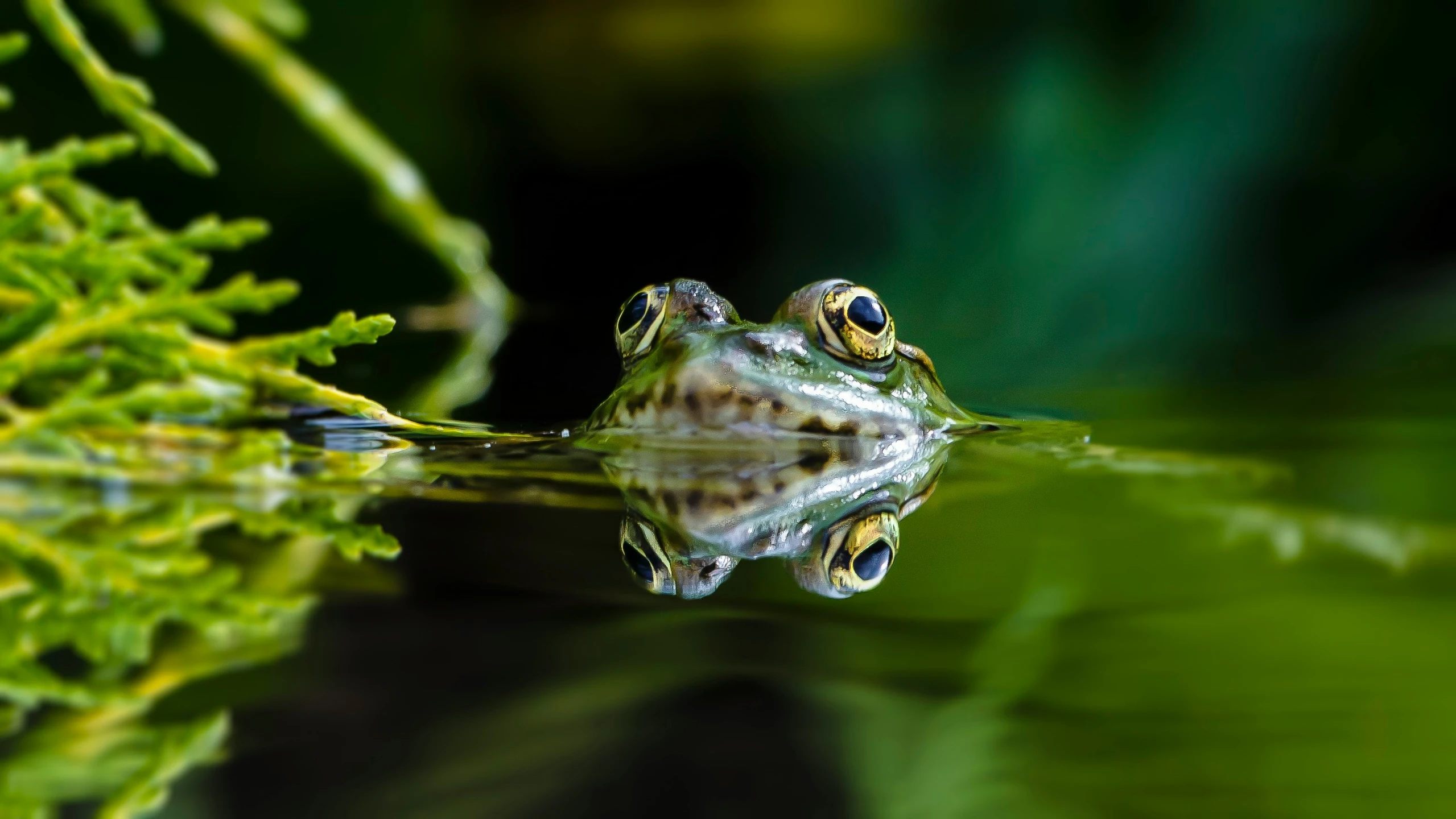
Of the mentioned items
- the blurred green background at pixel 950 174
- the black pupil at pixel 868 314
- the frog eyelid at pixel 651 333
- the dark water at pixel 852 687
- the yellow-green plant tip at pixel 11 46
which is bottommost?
the dark water at pixel 852 687

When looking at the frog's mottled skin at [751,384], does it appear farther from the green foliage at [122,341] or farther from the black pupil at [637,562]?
the black pupil at [637,562]

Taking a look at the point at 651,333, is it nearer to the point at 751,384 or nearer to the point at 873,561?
the point at 751,384

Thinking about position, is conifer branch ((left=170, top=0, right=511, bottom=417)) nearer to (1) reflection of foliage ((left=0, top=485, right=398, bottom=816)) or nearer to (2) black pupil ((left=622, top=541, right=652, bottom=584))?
(1) reflection of foliage ((left=0, top=485, right=398, bottom=816))

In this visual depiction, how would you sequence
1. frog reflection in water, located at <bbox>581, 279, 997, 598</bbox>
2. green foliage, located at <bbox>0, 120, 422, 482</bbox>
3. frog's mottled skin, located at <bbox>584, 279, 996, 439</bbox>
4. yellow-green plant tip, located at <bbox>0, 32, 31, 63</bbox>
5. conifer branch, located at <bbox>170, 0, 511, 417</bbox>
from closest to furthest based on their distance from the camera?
frog reflection in water, located at <bbox>581, 279, 997, 598</bbox>
green foliage, located at <bbox>0, 120, 422, 482</bbox>
yellow-green plant tip, located at <bbox>0, 32, 31, 63</bbox>
frog's mottled skin, located at <bbox>584, 279, 996, 439</bbox>
conifer branch, located at <bbox>170, 0, 511, 417</bbox>

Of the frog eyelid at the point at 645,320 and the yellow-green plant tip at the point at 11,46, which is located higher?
the frog eyelid at the point at 645,320

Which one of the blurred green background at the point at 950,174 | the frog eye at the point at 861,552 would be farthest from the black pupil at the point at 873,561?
the blurred green background at the point at 950,174

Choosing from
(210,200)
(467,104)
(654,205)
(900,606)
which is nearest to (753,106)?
(654,205)

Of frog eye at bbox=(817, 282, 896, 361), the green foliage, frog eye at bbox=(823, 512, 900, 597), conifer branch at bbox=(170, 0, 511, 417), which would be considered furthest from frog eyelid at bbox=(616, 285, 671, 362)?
frog eye at bbox=(823, 512, 900, 597)
